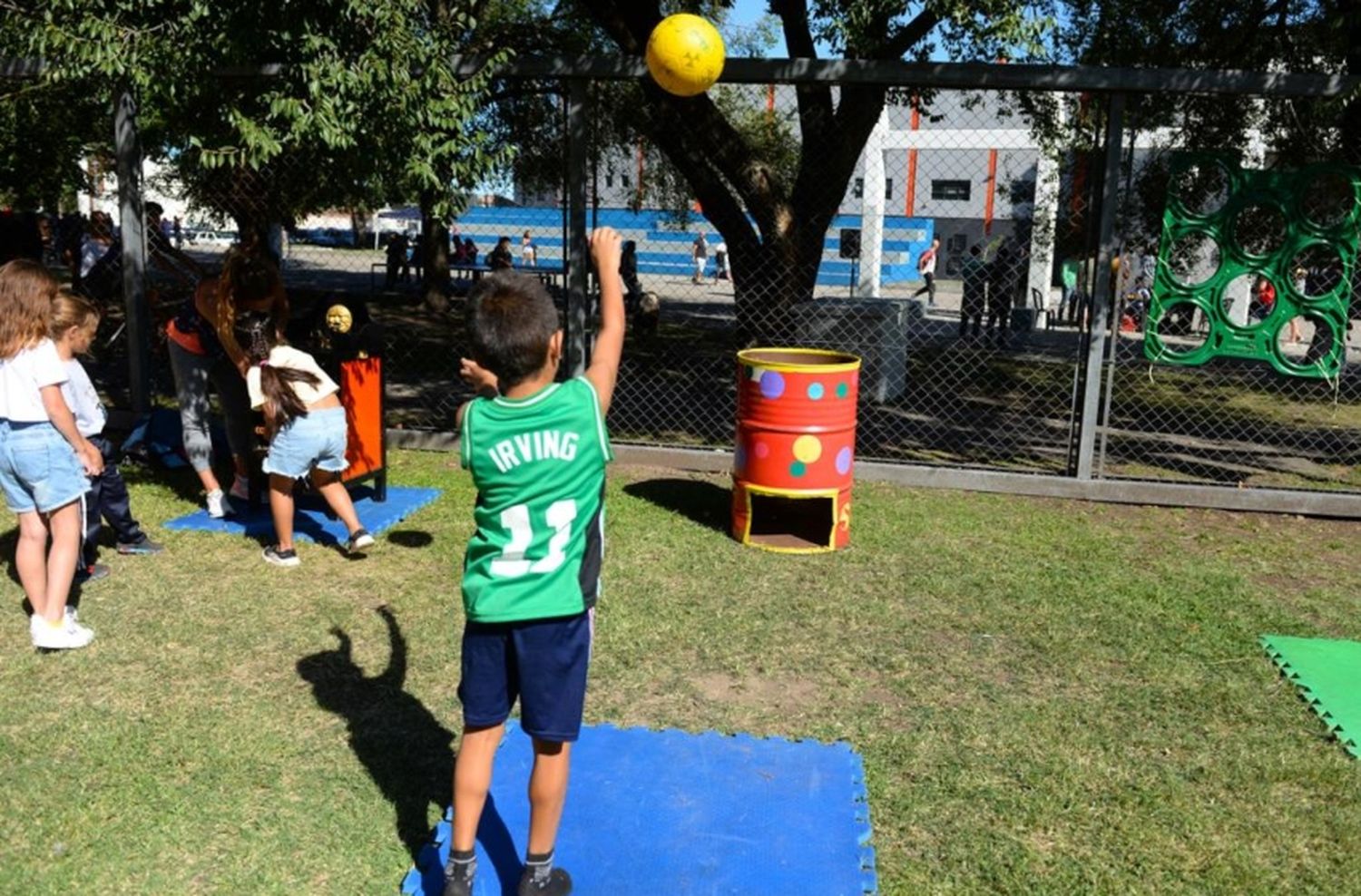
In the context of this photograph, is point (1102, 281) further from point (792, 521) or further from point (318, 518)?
point (318, 518)

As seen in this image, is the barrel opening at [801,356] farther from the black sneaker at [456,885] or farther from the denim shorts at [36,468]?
the black sneaker at [456,885]

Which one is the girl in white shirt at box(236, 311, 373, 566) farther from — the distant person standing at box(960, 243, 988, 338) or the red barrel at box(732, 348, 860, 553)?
the distant person standing at box(960, 243, 988, 338)

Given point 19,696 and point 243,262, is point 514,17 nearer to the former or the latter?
point 243,262

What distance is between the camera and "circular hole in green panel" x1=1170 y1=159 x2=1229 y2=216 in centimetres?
723

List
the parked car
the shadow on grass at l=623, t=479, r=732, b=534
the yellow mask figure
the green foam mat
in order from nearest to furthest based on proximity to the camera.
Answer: the green foam mat
the yellow mask figure
the shadow on grass at l=623, t=479, r=732, b=534
the parked car

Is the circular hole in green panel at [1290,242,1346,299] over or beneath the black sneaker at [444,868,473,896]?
over

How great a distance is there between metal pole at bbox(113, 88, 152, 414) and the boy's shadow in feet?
13.5

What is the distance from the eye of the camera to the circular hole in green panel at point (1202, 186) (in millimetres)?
7230

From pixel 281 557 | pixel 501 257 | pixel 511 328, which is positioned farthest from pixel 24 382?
pixel 501 257

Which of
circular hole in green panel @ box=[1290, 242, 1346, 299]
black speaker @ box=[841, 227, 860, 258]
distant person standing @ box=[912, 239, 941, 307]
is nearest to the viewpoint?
circular hole in green panel @ box=[1290, 242, 1346, 299]

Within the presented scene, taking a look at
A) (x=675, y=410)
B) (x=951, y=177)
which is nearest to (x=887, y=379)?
(x=675, y=410)

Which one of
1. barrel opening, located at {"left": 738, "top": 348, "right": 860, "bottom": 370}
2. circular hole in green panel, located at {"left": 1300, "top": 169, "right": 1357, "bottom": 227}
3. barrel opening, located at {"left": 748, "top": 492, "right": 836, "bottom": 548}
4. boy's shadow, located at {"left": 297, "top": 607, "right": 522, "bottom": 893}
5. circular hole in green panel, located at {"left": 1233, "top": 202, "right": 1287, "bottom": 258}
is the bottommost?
boy's shadow, located at {"left": 297, "top": 607, "right": 522, "bottom": 893}

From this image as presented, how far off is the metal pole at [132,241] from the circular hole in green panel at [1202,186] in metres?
6.74

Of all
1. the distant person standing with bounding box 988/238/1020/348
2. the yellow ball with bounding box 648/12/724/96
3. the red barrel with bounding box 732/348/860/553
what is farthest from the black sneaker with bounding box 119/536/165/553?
the distant person standing with bounding box 988/238/1020/348
